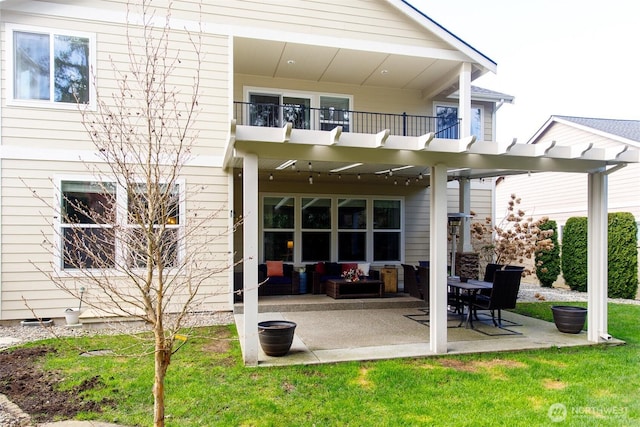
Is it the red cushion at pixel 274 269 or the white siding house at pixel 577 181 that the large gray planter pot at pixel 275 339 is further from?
the white siding house at pixel 577 181

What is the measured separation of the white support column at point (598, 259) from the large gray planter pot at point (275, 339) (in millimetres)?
4542

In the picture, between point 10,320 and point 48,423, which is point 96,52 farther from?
point 48,423

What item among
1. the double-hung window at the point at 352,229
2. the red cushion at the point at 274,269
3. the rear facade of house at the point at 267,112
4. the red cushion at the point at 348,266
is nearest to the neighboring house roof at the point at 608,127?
the rear facade of house at the point at 267,112

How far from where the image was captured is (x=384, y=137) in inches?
199

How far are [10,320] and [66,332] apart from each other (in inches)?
50.4

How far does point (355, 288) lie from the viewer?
29.7ft

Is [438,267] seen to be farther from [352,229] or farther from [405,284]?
[352,229]

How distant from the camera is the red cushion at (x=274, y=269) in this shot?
952 centimetres

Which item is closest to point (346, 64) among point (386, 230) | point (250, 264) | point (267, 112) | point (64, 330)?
point (267, 112)

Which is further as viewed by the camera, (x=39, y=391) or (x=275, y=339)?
(x=275, y=339)

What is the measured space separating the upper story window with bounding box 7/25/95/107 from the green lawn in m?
4.45

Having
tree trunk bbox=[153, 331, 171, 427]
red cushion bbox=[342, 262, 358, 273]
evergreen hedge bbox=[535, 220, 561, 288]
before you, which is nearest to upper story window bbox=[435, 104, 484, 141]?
red cushion bbox=[342, 262, 358, 273]

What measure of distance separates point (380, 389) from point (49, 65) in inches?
297

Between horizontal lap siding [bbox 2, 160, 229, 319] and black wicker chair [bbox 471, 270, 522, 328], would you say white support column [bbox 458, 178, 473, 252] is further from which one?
horizontal lap siding [bbox 2, 160, 229, 319]
